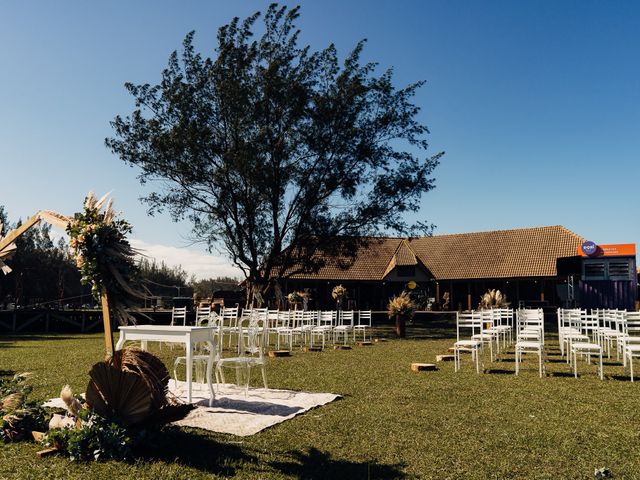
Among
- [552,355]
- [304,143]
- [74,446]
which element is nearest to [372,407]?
[74,446]

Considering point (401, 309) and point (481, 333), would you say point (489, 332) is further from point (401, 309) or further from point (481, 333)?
point (401, 309)

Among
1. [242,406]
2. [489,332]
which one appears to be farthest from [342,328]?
[242,406]

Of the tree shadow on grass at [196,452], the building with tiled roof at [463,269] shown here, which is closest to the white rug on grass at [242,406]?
the tree shadow on grass at [196,452]

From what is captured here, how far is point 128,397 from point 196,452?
0.73 metres

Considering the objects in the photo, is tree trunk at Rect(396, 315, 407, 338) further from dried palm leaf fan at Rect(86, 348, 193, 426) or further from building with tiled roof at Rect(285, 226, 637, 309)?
dried palm leaf fan at Rect(86, 348, 193, 426)

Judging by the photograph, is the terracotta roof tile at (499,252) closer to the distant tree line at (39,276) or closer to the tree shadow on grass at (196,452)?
the distant tree line at (39,276)

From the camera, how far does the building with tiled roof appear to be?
2928 cm

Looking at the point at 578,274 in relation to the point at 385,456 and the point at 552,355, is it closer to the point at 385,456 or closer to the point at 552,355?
the point at 552,355

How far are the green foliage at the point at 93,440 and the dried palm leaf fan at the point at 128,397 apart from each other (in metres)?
0.10

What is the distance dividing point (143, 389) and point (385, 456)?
2061 mm

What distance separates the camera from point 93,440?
13.9 ft

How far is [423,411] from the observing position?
5914 mm

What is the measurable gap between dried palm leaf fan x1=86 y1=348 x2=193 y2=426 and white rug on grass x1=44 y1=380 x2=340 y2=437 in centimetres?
65

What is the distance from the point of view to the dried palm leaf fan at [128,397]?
14.4 ft
